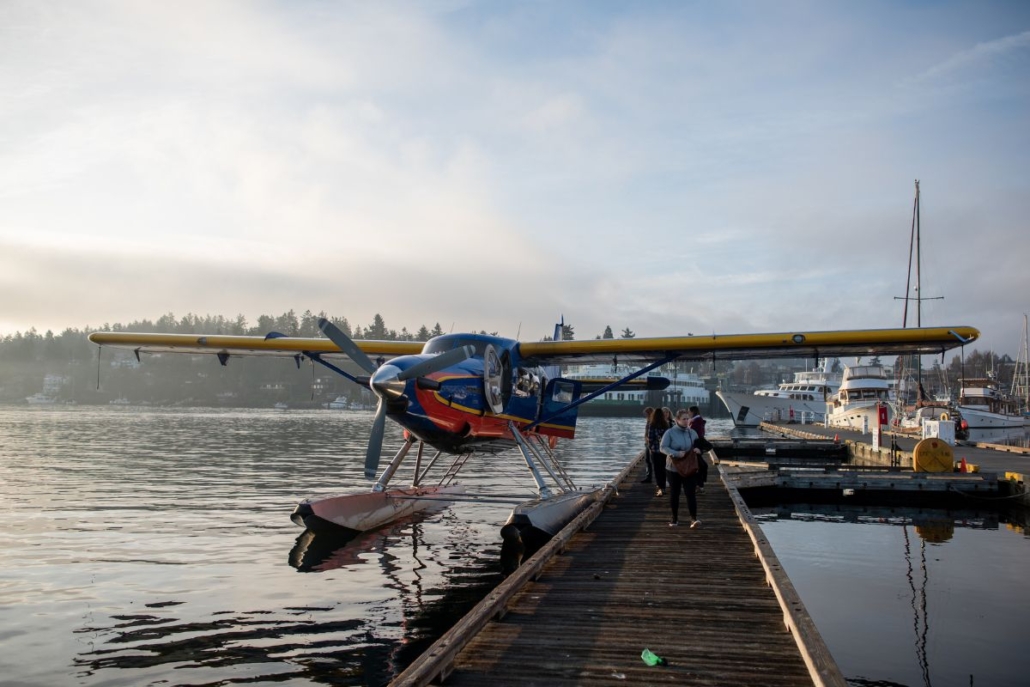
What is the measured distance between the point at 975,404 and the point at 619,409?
1957 inches

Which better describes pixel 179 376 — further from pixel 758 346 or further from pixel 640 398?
pixel 758 346

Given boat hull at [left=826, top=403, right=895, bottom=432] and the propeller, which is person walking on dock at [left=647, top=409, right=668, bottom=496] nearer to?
the propeller

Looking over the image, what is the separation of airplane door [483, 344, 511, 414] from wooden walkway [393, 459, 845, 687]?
3694 mm

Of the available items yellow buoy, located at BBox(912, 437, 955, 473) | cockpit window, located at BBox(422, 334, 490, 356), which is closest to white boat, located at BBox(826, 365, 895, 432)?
yellow buoy, located at BBox(912, 437, 955, 473)

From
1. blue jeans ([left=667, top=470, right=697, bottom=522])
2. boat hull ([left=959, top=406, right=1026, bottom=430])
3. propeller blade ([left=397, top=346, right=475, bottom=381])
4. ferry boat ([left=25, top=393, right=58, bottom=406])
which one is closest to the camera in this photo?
blue jeans ([left=667, top=470, right=697, bottom=522])

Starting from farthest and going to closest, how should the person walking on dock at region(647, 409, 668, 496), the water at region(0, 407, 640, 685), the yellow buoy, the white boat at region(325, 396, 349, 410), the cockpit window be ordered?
the white boat at region(325, 396, 349, 410) < the yellow buoy < the person walking on dock at region(647, 409, 668, 496) < the cockpit window < the water at region(0, 407, 640, 685)

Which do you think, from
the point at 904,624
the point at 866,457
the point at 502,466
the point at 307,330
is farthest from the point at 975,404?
the point at 307,330

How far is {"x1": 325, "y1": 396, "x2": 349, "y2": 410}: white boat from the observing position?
471ft

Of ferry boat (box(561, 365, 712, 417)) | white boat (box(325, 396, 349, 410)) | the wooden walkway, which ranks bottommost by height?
white boat (box(325, 396, 349, 410))

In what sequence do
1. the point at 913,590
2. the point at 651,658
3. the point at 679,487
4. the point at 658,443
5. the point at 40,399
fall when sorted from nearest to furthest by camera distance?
the point at 651,658, the point at 913,590, the point at 679,487, the point at 658,443, the point at 40,399

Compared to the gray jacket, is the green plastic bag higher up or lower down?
lower down

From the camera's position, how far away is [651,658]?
16.4 ft

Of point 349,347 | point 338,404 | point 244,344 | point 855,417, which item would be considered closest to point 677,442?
point 349,347

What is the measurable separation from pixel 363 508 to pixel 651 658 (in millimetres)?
8455
